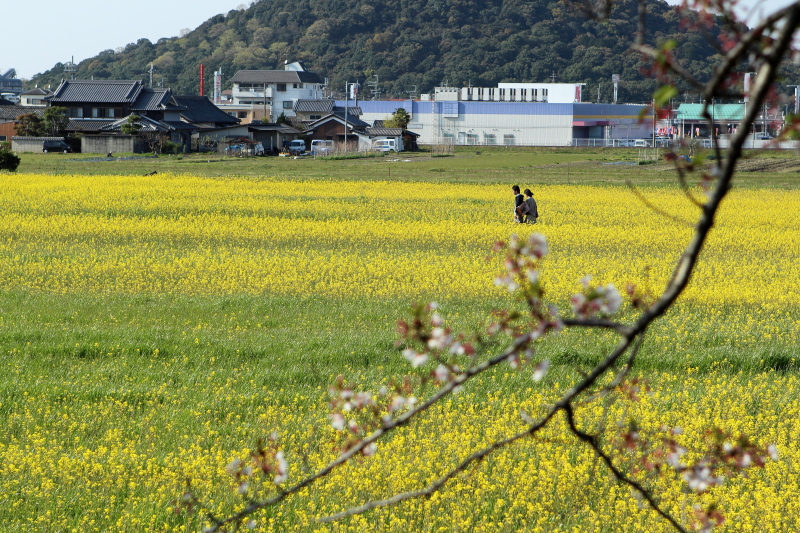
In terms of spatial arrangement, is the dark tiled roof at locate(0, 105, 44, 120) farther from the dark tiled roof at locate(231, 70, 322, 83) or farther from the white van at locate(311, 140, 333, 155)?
the dark tiled roof at locate(231, 70, 322, 83)

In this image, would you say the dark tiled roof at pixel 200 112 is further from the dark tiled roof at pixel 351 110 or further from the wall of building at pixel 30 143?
the dark tiled roof at pixel 351 110

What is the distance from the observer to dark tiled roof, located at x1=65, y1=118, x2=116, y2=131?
204 ft

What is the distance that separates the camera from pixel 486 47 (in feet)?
401

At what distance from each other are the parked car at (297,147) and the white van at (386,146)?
19.4 feet

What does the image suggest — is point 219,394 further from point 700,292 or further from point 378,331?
point 700,292

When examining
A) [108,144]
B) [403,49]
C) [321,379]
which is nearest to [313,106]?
[108,144]

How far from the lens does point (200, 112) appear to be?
228ft

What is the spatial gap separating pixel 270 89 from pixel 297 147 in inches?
1005

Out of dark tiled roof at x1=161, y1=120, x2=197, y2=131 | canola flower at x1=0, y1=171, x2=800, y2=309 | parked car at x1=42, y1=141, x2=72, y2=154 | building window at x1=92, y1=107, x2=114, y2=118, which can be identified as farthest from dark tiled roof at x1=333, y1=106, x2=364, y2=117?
canola flower at x1=0, y1=171, x2=800, y2=309

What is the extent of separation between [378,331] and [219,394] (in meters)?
2.86

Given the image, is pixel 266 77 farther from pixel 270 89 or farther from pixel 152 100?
pixel 152 100

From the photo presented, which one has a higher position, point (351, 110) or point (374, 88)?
point (374, 88)

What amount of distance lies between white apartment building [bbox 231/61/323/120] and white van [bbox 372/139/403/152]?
24.5 metres

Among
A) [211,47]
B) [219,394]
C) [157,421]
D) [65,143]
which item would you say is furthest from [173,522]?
[211,47]
